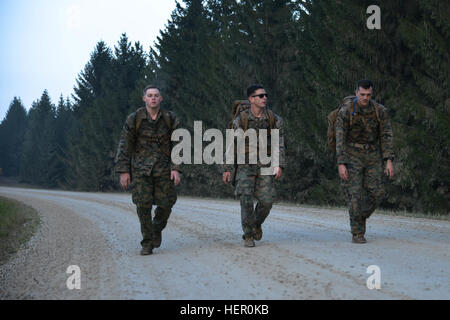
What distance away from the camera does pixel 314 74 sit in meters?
17.6

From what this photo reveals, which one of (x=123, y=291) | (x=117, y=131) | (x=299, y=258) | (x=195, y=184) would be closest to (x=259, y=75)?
(x=195, y=184)

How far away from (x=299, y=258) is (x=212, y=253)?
1197 mm

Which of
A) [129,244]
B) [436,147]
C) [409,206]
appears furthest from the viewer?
[409,206]

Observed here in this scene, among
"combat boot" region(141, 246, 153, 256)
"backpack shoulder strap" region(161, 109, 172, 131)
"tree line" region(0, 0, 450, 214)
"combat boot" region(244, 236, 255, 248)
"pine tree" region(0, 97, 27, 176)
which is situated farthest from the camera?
"pine tree" region(0, 97, 27, 176)

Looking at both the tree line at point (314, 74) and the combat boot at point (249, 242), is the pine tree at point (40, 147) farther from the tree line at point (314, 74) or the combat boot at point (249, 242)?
the combat boot at point (249, 242)

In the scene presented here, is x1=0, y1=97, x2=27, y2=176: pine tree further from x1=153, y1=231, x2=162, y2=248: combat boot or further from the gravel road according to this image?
x1=153, y1=231, x2=162, y2=248: combat boot

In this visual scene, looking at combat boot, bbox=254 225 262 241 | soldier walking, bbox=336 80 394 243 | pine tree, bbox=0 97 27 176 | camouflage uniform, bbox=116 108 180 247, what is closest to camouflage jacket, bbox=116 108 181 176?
camouflage uniform, bbox=116 108 180 247

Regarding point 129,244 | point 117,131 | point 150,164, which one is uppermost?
point 117,131

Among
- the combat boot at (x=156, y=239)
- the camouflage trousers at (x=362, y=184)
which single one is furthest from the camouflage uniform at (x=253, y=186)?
the combat boot at (x=156, y=239)

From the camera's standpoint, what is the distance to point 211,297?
13.5ft

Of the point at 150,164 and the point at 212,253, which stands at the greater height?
the point at 150,164

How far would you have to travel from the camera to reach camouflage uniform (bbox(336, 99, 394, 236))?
7098 millimetres

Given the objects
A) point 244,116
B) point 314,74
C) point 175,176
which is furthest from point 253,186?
point 314,74

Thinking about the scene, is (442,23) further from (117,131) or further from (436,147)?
(117,131)
